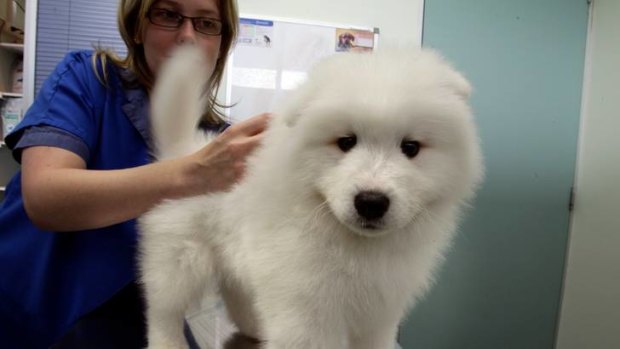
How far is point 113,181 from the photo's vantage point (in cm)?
99

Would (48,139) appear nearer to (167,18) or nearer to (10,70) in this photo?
(167,18)

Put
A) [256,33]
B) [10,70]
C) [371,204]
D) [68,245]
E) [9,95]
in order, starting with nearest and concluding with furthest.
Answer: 1. [371,204]
2. [68,245]
3. [256,33]
4. [9,95]
5. [10,70]

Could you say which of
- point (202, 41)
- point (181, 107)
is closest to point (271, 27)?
point (202, 41)

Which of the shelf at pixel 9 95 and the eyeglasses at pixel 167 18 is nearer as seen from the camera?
the eyeglasses at pixel 167 18

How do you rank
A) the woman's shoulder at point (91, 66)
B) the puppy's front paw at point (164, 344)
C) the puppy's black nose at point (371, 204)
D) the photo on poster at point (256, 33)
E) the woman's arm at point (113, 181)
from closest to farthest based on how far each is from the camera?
the puppy's black nose at point (371, 204)
the woman's arm at point (113, 181)
the puppy's front paw at point (164, 344)
the woman's shoulder at point (91, 66)
the photo on poster at point (256, 33)

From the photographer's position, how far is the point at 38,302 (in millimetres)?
1146

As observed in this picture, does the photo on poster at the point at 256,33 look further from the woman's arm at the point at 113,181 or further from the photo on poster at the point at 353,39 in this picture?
the woman's arm at the point at 113,181

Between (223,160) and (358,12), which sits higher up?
(358,12)

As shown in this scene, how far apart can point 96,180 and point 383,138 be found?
666 millimetres

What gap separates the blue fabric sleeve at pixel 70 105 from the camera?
107cm

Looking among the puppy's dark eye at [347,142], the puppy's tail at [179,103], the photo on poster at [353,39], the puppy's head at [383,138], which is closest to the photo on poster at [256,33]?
the photo on poster at [353,39]

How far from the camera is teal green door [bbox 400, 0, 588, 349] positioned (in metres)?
2.54

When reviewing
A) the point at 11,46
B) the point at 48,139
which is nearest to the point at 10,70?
the point at 11,46

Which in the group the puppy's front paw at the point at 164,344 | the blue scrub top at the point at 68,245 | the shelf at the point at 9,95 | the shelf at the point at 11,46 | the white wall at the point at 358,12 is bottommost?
the puppy's front paw at the point at 164,344
